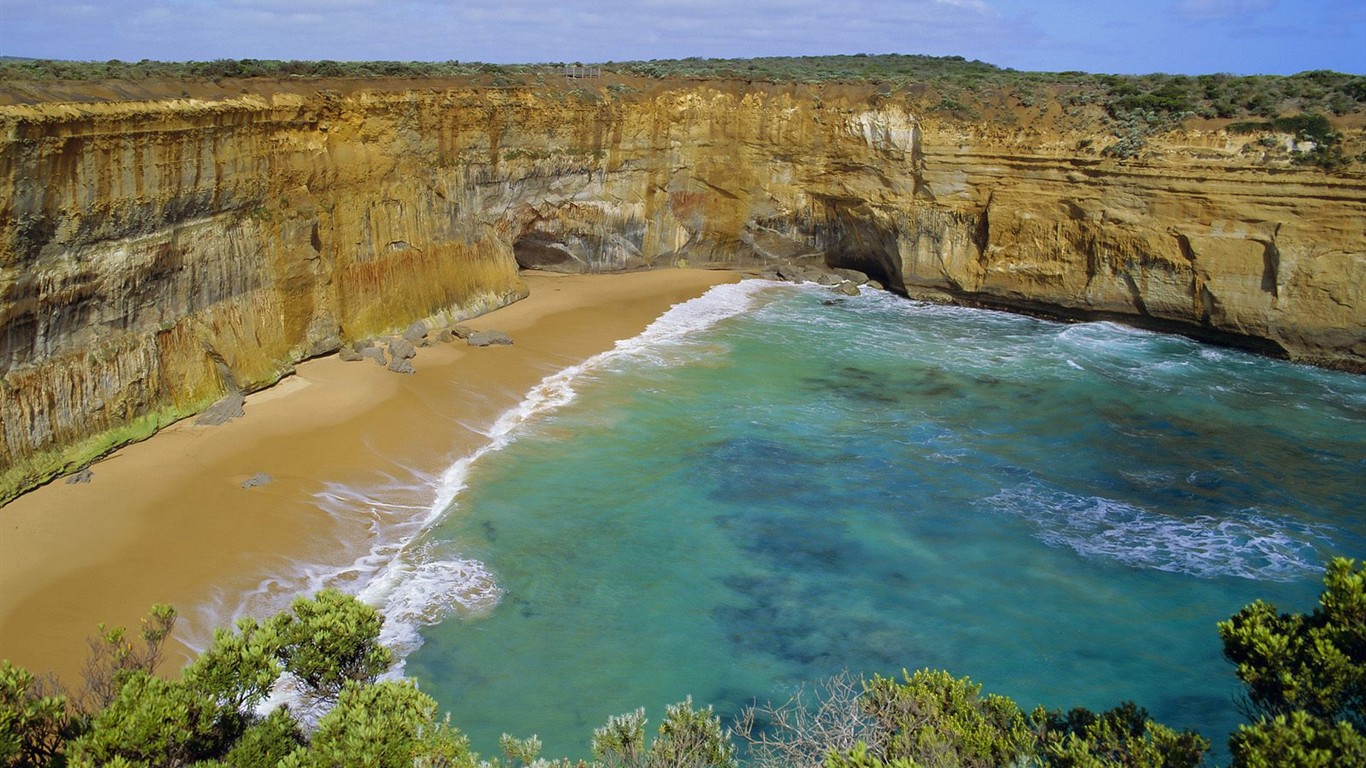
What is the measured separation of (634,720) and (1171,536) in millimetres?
12740

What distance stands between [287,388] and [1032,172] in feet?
76.0

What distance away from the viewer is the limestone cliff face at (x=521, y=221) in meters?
18.0

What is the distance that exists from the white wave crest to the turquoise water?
2.4 inches

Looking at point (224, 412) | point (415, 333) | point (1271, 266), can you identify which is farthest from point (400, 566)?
point (1271, 266)

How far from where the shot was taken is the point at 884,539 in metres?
18.1

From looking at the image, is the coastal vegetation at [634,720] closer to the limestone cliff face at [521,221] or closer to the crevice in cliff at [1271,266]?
the limestone cliff face at [521,221]

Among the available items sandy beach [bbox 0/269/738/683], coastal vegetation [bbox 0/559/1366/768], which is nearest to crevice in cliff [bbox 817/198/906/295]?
sandy beach [bbox 0/269/738/683]

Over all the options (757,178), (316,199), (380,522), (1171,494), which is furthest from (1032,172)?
(380,522)

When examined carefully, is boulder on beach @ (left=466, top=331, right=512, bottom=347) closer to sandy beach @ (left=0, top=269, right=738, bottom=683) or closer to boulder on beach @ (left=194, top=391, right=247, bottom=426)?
sandy beach @ (left=0, top=269, right=738, bottom=683)

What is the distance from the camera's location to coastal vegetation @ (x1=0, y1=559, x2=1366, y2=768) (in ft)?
26.6

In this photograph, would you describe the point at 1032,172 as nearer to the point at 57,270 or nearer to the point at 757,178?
the point at 757,178

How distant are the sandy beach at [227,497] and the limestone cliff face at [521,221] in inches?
36.6

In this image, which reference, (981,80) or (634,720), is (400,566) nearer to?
(634,720)

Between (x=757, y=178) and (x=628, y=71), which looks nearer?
(x=757, y=178)
